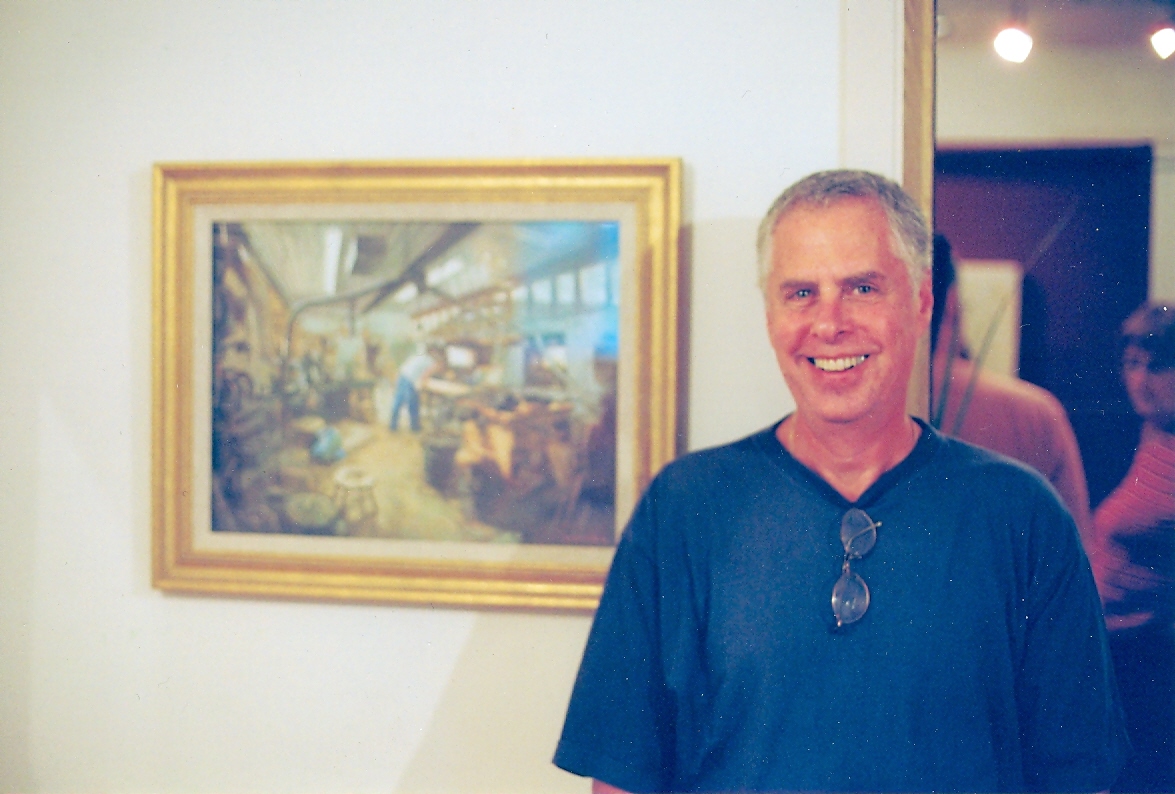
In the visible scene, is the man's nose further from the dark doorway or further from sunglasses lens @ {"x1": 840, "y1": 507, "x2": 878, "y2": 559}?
the dark doorway

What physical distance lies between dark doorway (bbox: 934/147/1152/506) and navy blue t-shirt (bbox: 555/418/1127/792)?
261 mm

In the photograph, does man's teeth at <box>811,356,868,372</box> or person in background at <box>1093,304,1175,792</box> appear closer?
man's teeth at <box>811,356,868,372</box>

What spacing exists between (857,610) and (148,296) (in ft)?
4.12

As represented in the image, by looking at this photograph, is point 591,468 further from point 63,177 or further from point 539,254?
point 63,177

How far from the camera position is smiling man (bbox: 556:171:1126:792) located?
94 centimetres

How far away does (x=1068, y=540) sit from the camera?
0.96 metres

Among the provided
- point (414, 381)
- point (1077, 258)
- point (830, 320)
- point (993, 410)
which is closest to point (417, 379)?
point (414, 381)

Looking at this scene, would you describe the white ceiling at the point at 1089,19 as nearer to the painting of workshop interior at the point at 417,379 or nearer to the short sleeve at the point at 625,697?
the painting of workshop interior at the point at 417,379

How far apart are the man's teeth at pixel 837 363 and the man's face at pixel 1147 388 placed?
51cm

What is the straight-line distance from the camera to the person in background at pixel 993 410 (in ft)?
3.79

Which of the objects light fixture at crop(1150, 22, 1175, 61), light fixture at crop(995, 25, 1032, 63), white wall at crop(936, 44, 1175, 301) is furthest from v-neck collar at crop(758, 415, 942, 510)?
light fixture at crop(1150, 22, 1175, 61)

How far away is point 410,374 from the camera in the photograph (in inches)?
49.4

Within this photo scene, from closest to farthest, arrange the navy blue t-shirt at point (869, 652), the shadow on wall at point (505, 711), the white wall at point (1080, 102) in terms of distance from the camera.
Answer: the navy blue t-shirt at point (869, 652)
the white wall at point (1080, 102)
the shadow on wall at point (505, 711)

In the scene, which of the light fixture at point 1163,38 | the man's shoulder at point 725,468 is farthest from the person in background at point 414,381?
the light fixture at point 1163,38
